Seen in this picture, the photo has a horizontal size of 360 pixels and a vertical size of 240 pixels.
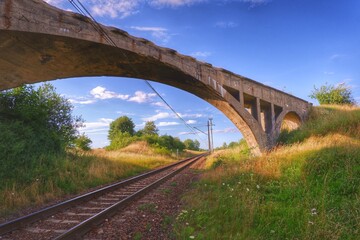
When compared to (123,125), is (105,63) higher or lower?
lower

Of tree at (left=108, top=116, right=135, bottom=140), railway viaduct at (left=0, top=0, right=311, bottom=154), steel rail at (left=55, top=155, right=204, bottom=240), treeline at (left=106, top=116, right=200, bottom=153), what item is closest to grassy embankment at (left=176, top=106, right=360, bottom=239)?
steel rail at (left=55, top=155, right=204, bottom=240)

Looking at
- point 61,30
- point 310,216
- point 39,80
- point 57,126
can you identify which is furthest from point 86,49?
point 310,216

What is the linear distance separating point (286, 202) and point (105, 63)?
844cm

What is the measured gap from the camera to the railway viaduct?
708cm

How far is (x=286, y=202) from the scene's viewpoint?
18.0 feet

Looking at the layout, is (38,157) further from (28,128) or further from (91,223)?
(91,223)

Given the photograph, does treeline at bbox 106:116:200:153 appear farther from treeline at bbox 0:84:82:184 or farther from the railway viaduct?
the railway viaduct

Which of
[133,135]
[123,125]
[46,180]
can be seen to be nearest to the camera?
[46,180]

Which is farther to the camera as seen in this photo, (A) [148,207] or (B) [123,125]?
(B) [123,125]

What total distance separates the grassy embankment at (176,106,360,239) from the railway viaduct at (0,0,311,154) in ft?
18.1

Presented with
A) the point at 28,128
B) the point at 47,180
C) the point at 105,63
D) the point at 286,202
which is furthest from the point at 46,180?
the point at 286,202

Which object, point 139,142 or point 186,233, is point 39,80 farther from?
point 139,142

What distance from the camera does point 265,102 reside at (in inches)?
602

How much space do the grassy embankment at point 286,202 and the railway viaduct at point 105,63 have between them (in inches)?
217
